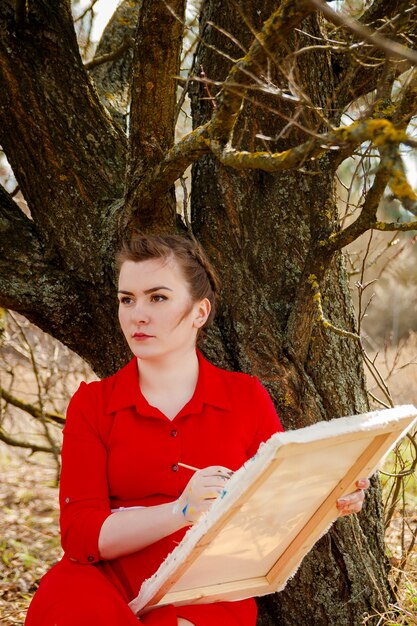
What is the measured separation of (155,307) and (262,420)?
52 centimetres

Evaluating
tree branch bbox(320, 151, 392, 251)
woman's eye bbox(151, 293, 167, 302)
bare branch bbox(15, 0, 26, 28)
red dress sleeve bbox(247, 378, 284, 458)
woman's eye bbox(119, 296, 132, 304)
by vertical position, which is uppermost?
bare branch bbox(15, 0, 26, 28)

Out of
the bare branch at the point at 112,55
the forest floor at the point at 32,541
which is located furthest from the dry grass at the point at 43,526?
the bare branch at the point at 112,55

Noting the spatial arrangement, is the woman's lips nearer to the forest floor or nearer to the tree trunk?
the tree trunk

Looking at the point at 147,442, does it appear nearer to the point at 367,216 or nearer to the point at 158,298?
the point at 158,298

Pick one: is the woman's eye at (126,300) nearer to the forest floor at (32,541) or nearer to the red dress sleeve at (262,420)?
the red dress sleeve at (262,420)

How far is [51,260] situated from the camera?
294cm

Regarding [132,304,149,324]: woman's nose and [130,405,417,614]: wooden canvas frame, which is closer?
[130,405,417,614]: wooden canvas frame

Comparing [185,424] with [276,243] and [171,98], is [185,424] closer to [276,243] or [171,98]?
[276,243]

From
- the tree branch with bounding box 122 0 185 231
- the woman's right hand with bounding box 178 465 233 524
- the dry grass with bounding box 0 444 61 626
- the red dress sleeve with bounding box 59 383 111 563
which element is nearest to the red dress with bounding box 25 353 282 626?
the red dress sleeve with bounding box 59 383 111 563

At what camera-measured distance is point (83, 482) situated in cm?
226

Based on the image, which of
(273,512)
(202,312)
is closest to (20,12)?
(202,312)

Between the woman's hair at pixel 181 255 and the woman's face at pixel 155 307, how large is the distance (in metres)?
0.02

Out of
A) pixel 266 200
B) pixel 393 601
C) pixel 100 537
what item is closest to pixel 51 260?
pixel 266 200

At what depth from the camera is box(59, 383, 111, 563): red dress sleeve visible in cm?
216
